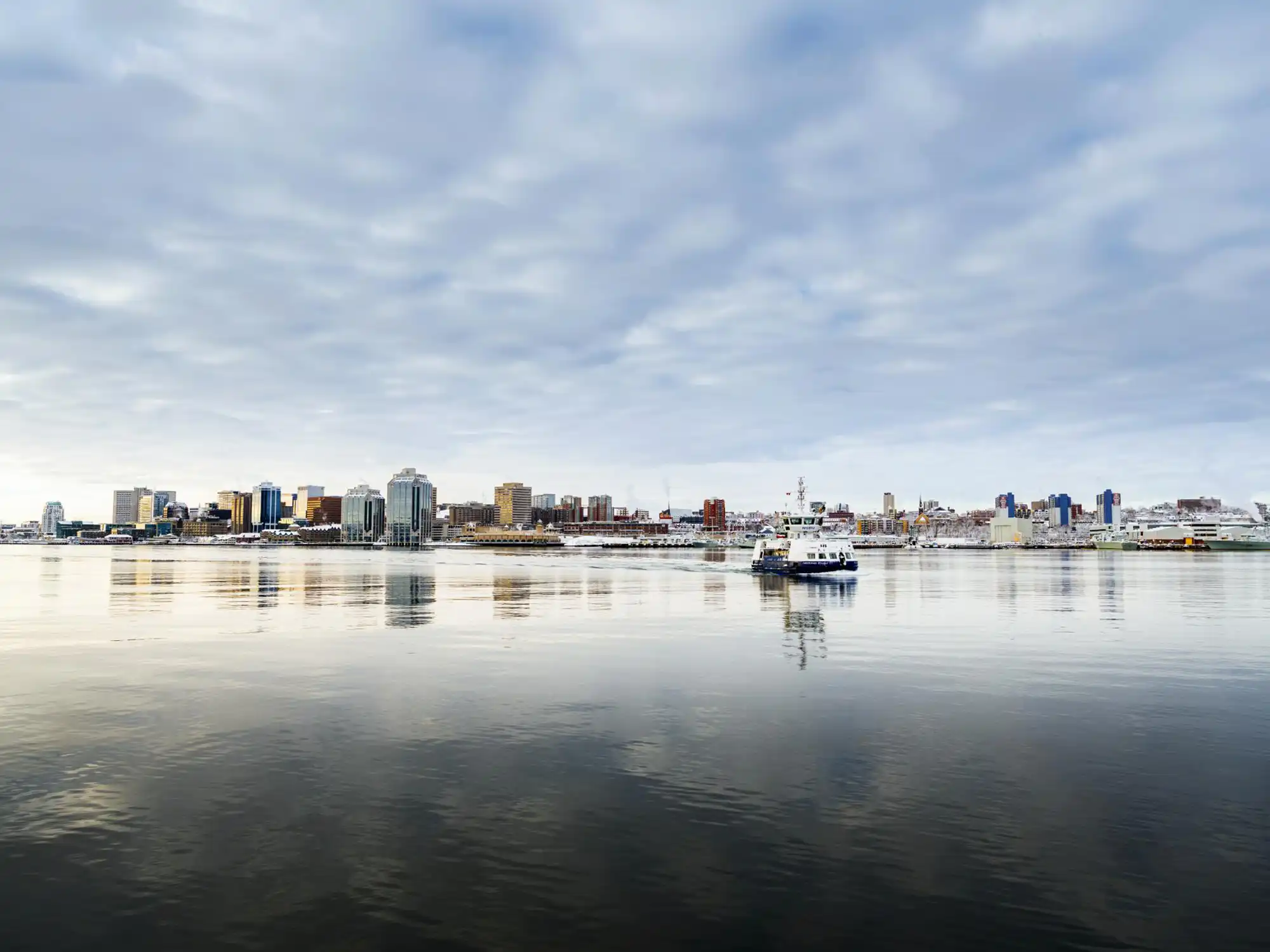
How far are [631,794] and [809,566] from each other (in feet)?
340

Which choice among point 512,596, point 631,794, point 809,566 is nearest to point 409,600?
point 512,596

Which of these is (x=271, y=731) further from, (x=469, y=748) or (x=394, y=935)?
(x=394, y=935)

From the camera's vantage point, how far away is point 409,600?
266 ft

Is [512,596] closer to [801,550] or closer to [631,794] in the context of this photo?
[801,550]

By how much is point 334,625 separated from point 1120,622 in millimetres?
55221

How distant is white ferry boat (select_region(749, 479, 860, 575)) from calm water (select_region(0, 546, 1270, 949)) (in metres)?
72.8

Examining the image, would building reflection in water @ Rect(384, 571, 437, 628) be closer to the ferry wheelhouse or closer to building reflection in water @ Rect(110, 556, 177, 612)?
building reflection in water @ Rect(110, 556, 177, 612)

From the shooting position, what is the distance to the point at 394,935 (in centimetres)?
1348

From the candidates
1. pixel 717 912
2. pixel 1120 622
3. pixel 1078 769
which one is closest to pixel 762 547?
pixel 1120 622

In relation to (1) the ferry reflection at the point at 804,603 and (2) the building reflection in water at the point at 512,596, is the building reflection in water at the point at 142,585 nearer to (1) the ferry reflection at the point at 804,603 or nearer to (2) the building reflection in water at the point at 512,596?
(2) the building reflection in water at the point at 512,596

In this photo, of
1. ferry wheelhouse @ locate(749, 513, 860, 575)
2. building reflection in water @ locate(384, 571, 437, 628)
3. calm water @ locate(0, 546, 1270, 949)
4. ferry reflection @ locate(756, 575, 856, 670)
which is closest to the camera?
calm water @ locate(0, 546, 1270, 949)

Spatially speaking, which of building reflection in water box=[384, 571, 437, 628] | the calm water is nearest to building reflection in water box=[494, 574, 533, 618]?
building reflection in water box=[384, 571, 437, 628]

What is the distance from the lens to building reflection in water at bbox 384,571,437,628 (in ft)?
200

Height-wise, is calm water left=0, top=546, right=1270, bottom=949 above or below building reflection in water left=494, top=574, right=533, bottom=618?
above
